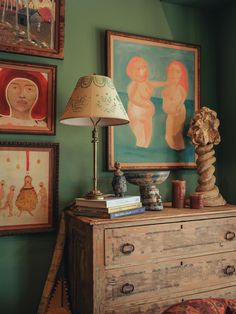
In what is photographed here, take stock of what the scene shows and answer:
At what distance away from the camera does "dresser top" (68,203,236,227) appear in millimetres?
1837

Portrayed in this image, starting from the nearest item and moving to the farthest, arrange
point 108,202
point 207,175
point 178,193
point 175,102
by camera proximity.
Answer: point 108,202, point 178,193, point 207,175, point 175,102

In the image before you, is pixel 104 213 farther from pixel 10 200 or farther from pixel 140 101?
pixel 140 101

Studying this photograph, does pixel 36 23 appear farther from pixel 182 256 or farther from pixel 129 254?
pixel 182 256

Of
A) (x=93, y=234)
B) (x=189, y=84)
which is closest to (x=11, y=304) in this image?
(x=93, y=234)

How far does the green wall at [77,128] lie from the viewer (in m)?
2.17

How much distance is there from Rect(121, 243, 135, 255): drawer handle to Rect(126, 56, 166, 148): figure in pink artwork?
0.85m

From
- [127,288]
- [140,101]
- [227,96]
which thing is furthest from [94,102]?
[227,96]

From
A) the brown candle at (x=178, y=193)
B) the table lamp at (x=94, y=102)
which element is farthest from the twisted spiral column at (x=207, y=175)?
the table lamp at (x=94, y=102)

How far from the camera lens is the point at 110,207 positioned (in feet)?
6.09

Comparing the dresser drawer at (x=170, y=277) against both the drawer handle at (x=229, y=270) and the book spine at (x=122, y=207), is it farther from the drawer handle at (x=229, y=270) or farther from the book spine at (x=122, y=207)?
the book spine at (x=122, y=207)

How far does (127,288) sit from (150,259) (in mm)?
203

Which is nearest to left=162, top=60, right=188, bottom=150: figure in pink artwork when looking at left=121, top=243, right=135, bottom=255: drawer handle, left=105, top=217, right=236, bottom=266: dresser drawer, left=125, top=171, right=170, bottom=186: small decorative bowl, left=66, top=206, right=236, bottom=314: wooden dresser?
left=125, top=171, right=170, bottom=186: small decorative bowl

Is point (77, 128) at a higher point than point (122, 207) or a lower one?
higher

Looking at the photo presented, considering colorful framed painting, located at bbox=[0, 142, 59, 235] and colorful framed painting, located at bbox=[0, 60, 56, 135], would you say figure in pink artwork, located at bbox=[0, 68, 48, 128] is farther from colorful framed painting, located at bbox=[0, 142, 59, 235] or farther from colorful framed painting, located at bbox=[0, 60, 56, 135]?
colorful framed painting, located at bbox=[0, 142, 59, 235]
